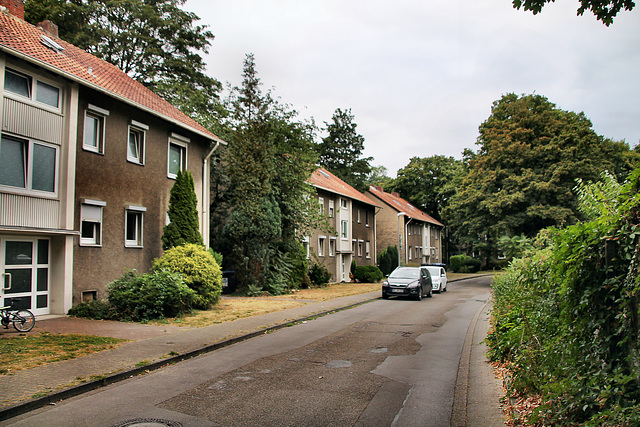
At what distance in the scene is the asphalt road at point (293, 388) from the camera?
17.7ft

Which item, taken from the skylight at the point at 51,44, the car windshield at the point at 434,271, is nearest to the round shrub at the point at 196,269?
the skylight at the point at 51,44

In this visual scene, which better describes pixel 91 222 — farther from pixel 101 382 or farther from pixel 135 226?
pixel 101 382

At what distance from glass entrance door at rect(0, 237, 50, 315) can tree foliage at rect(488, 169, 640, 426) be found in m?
13.1

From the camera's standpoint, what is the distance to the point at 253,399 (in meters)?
6.11

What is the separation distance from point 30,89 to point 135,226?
5666 mm

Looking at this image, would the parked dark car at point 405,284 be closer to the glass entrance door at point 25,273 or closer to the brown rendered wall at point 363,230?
the glass entrance door at point 25,273

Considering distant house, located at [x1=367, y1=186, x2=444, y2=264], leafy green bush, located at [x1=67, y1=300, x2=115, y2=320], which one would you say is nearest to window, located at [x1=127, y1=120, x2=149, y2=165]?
leafy green bush, located at [x1=67, y1=300, x2=115, y2=320]

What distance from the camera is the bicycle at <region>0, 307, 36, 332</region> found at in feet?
35.3

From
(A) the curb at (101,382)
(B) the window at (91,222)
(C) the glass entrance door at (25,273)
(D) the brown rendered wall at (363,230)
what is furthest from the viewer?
(D) the brown rendered wall at (363,230)

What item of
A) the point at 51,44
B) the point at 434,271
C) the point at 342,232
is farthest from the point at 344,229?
the point at 51,44

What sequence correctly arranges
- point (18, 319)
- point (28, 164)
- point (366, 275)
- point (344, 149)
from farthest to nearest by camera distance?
point (344, 149)
point (366, 275)
point (28, 164)
point (18, 319)

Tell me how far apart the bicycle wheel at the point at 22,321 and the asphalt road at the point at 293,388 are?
16.5 feet

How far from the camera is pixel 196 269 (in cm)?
1541

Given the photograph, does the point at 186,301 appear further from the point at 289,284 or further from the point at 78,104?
the point at 289,284
